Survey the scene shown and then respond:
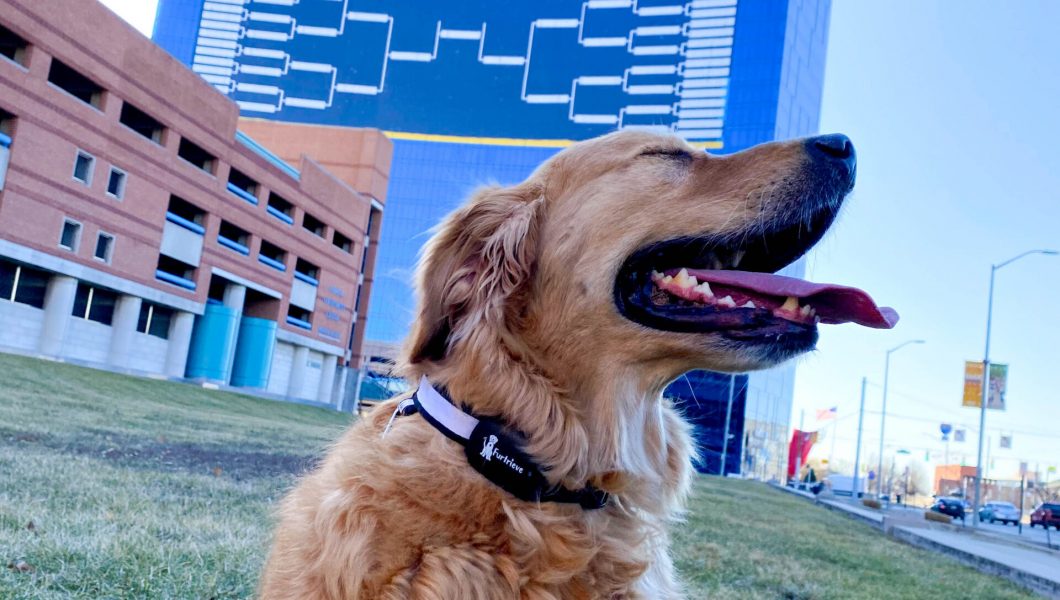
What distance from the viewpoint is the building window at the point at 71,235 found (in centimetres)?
3448

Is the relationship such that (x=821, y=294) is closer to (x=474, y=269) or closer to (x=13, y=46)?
(x=474, y=269)

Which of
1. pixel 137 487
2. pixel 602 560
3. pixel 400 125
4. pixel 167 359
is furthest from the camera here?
pixel 400 125

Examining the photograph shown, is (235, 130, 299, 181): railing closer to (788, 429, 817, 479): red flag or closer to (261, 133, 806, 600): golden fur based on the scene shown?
(788, 429, 817, 479): red flag

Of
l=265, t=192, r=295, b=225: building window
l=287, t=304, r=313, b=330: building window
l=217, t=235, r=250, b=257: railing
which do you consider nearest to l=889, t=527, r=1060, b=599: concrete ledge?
l=217, t=235, r=250, b=257: railing

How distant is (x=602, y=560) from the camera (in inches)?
107

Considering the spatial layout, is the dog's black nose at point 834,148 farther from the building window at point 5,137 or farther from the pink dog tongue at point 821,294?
the building window at point 5,137

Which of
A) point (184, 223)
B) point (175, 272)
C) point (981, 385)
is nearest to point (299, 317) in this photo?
point (175, 272)

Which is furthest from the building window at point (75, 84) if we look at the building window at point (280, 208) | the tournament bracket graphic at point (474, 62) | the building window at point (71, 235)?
the tournament bracket graphic at point (474, 62)

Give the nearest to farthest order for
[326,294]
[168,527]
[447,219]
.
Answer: [447,219]
[168,527]
[326,294]

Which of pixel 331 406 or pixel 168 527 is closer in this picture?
pixel 168 527

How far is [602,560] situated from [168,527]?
421 cm

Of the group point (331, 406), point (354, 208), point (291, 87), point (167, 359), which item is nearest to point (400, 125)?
point (291, 87)

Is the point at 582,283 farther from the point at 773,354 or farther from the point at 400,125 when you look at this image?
the point at 400,125

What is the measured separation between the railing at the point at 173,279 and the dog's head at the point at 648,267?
4044cm
